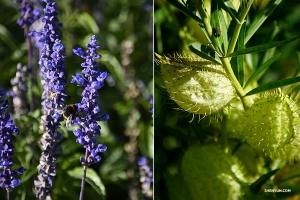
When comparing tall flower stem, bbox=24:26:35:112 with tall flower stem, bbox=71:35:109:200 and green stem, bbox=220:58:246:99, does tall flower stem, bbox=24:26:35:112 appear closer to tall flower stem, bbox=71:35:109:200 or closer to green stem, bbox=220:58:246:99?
tall flower stem, bbox=71:35:109:200

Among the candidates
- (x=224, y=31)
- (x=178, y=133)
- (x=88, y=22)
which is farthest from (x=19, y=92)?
(x=224, y=31)

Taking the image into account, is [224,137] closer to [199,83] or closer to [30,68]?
[199,83]

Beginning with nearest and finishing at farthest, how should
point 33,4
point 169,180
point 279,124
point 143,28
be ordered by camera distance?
1. point 279,124
2. point 169,180
3. point 33,4
4. point 143,28

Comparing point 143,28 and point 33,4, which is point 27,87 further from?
point 143,28

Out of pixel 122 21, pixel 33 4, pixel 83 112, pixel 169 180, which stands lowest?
pixel 169 180

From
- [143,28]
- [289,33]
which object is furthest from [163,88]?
[143,28]

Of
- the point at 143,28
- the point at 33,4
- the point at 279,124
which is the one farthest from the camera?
the point at 143,28
